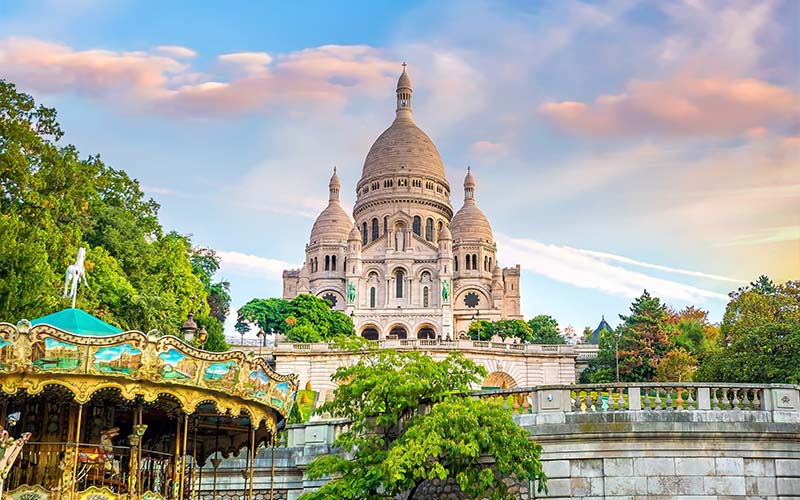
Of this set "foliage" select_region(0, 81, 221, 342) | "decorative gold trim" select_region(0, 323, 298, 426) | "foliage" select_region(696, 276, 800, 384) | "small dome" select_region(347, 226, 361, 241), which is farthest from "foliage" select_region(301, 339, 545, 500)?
"small dome" select_region(347, 226, 361, 241)

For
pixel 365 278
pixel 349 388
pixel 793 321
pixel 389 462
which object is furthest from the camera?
pixel 365 278

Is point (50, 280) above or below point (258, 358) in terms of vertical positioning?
above

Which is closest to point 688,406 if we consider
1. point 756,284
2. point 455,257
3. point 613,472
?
point 613,472

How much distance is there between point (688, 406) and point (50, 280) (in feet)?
66.0

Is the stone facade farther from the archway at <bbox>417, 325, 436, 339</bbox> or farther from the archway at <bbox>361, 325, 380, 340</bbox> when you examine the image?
the archway at <bbox>417, 325, 436, 339</bbox>

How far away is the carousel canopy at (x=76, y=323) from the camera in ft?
56.6

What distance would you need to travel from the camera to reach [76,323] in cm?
1744

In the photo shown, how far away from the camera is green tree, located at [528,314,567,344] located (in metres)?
83.1

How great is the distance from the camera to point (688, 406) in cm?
2111

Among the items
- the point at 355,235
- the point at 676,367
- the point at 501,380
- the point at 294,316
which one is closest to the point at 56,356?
the point at 676,367

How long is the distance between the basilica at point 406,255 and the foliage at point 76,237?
161 feet

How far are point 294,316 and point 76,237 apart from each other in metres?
45.3

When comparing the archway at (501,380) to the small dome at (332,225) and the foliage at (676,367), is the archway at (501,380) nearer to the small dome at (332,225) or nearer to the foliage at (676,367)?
the foliage at (676,367)

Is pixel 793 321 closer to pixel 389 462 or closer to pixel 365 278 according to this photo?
pixel 389 462
